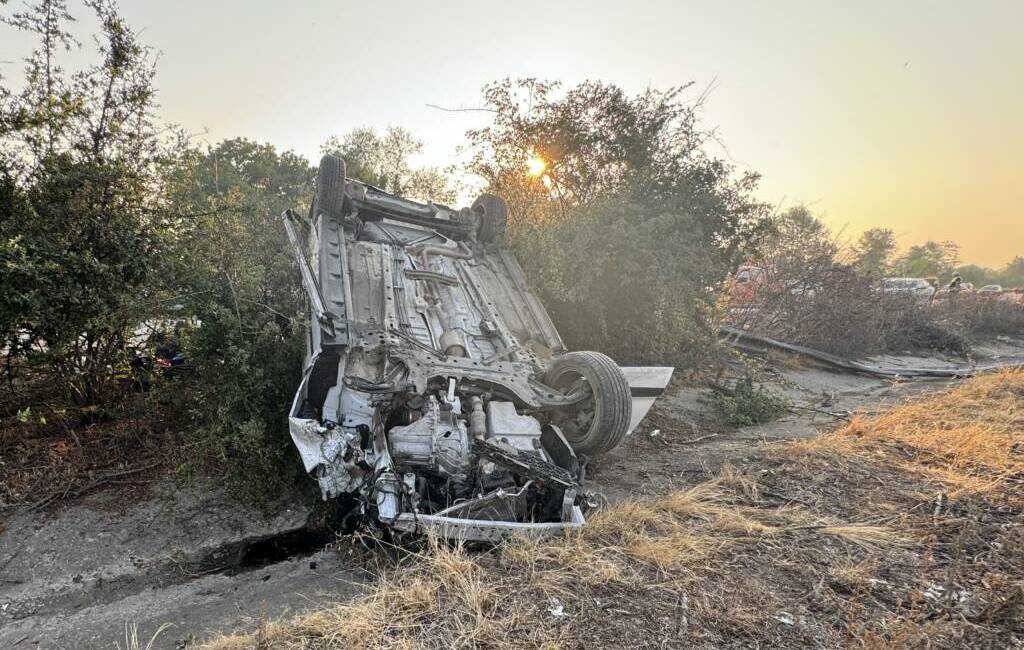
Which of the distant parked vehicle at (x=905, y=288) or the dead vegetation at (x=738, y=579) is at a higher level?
the distant parked vehicle at (x=905, y=288)

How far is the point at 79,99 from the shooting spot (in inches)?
167

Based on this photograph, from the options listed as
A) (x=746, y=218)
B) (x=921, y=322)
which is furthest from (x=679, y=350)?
(x=921, y=322)

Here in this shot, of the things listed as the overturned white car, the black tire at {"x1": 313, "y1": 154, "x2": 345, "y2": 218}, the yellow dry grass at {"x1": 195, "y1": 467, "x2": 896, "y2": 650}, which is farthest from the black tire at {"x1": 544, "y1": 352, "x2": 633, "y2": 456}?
the black tire at {"x1": 313, "y1": 154, "x2": 345, "y2": 218}

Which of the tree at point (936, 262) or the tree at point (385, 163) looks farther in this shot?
the tree at point (936, 262)

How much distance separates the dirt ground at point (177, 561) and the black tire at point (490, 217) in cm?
286

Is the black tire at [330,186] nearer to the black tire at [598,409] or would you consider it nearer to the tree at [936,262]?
the black tire at [598,409]

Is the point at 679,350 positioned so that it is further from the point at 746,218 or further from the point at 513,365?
the point at 513,365

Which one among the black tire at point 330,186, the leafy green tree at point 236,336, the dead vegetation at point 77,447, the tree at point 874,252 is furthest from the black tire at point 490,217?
the tree at point 874,252

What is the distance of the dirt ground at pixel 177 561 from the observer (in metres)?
2.83

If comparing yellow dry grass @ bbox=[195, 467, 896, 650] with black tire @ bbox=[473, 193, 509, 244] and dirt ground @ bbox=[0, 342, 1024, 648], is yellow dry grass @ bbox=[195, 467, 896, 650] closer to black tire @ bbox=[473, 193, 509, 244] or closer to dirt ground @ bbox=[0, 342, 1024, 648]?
dirt ground @ bbox=[0, 342, 1024, 648]

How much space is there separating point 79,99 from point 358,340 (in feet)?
10.6

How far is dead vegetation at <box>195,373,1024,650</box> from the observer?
86.3 inches

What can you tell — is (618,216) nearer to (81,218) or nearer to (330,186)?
(330,186)

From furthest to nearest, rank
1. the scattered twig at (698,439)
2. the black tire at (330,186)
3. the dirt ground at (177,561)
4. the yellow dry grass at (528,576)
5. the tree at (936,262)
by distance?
the tree at (936,262) → the scattered twig at (698,439) → the black tire at (330,186) → the dirt ground at (177,561) → the yellow dry grass at (528,576)
